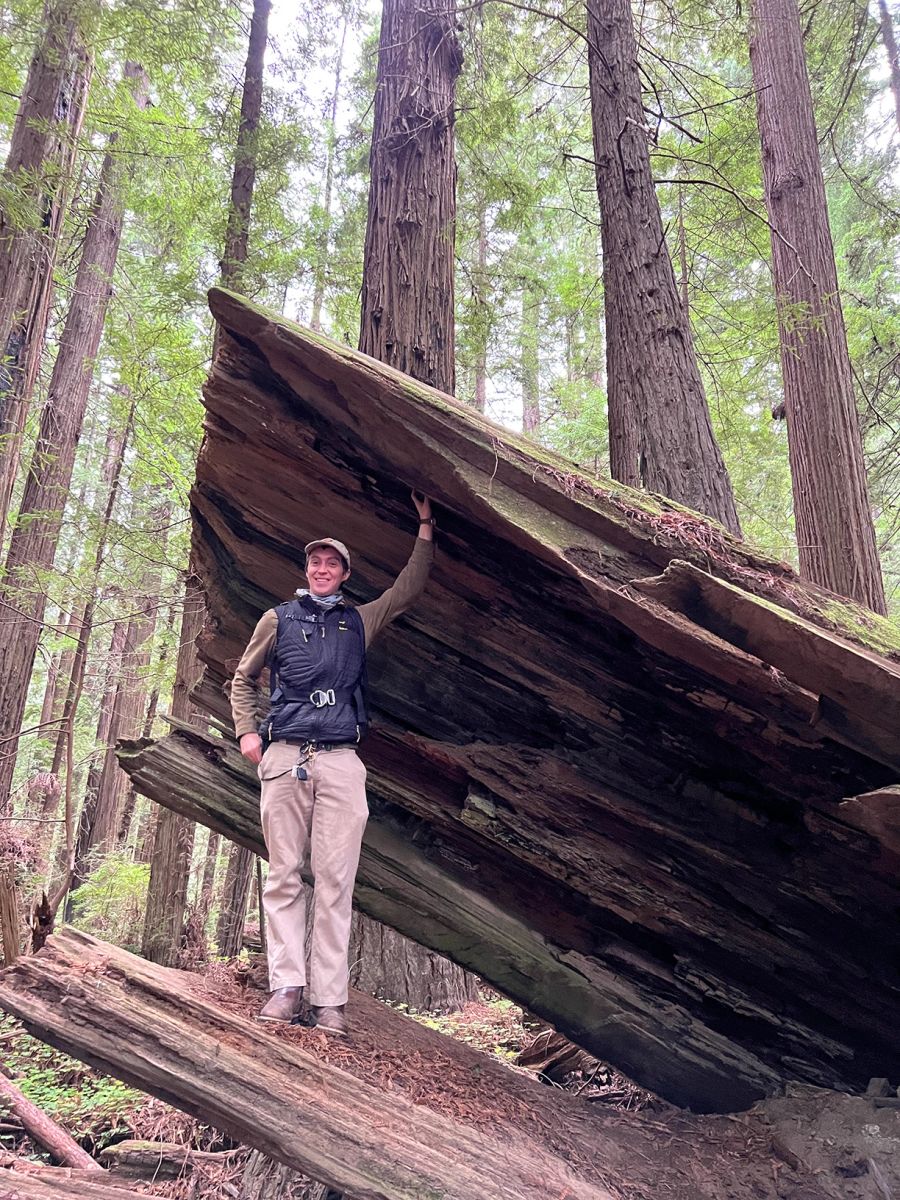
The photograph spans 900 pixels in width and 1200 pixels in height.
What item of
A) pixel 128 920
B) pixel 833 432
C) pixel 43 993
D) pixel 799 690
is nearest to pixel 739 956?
pixel 799 690

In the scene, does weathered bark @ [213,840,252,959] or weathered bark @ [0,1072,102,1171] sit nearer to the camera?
weathered bark @ [0,1072,102,1171]

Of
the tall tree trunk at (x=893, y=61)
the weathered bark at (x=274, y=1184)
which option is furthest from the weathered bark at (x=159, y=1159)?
the tall tree trunk at (x=893, y=61)

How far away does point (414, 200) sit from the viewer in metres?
6.26

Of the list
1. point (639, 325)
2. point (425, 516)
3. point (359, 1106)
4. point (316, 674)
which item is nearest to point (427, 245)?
point (639, 325)

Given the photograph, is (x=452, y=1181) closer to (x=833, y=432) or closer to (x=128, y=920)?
(x=833, y=432)

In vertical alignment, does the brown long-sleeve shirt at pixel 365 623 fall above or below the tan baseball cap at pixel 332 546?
below

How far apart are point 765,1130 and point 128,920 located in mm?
10787

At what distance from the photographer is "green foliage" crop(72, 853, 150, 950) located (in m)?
11.7

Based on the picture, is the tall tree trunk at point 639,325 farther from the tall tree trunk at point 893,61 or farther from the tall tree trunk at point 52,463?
the tall tree trunk at point 893,61

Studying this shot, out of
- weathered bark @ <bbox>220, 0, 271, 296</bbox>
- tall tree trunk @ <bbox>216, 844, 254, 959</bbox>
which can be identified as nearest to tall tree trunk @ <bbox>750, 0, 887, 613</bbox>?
weathered bark @ <bbox>220, 0, 271, 296</bbox>

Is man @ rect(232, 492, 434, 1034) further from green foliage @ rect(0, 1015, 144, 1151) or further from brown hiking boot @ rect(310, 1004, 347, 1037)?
green foliage @ rect(0, 1015, 144, 1151)

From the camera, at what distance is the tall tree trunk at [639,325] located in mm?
5711

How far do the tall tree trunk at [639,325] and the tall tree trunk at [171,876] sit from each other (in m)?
5.08

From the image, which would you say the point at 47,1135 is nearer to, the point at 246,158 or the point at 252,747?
the point at 252,747
